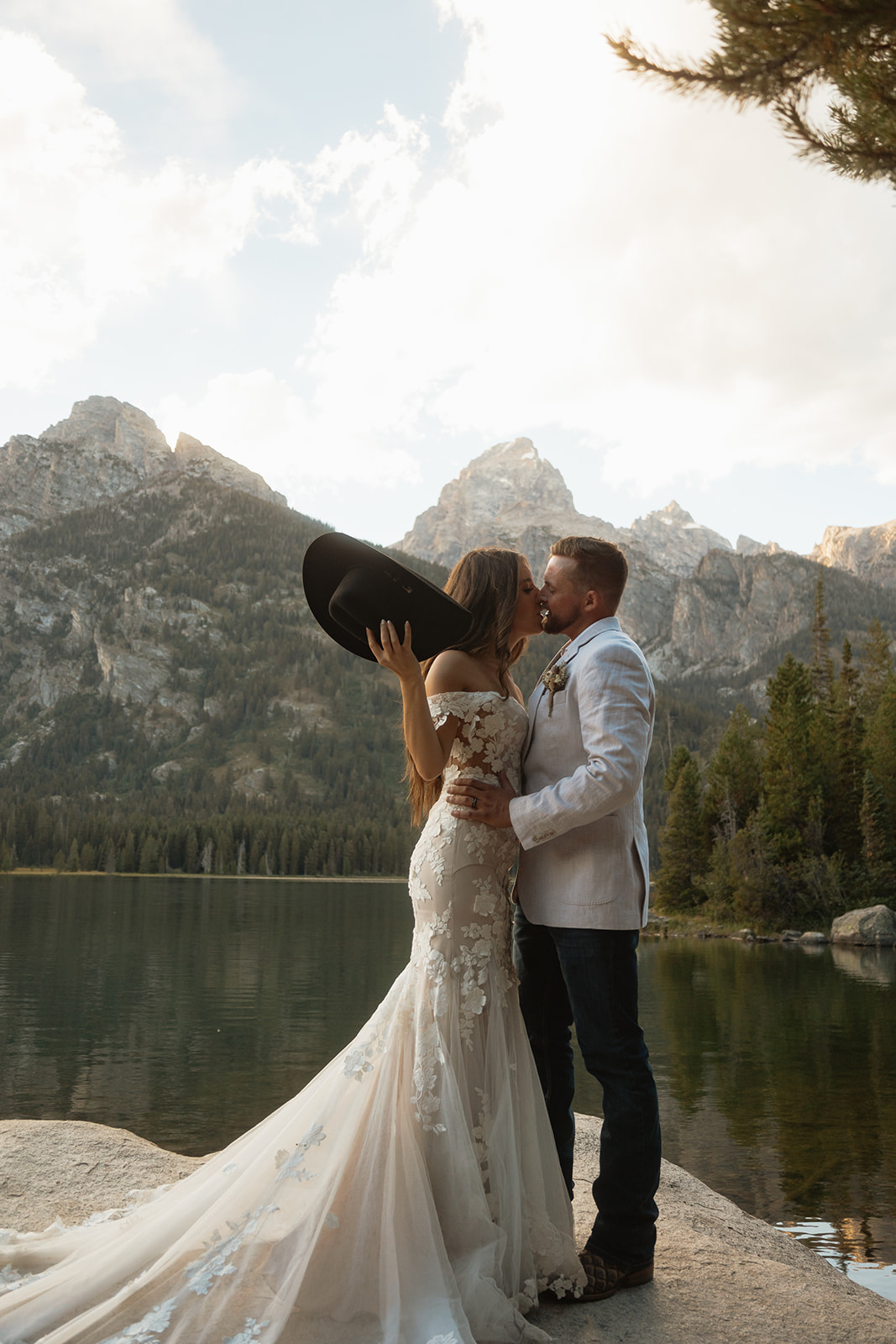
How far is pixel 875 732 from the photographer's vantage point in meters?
59.7

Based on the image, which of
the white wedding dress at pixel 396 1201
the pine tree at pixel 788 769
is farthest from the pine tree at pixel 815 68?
the pine tree at pixel 788 769

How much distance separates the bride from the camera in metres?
3.41

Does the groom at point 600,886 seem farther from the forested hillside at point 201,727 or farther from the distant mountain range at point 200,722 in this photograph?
the distant mountain range at point 200,722

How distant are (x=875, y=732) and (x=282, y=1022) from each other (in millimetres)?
47748

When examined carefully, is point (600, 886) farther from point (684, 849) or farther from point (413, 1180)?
point (684, 849)

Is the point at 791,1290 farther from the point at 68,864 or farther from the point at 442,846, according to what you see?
the point at 68,864

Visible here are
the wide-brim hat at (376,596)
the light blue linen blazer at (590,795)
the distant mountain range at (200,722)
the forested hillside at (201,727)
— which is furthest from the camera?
the distant mountain range at (200,722)

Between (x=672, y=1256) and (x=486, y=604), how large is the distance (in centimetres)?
321

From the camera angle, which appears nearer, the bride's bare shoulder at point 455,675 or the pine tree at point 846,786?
the bride's bare shoulder at point 455,675

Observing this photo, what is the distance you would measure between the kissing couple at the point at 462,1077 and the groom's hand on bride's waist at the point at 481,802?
1cm

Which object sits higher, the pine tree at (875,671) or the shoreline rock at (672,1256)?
the pine tree at (875,671)

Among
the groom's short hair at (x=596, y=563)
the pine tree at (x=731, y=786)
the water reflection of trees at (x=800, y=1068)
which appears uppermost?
the pine tree at (x=731, y=786)

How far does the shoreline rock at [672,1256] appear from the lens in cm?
375

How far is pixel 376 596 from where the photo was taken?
13.3ft
